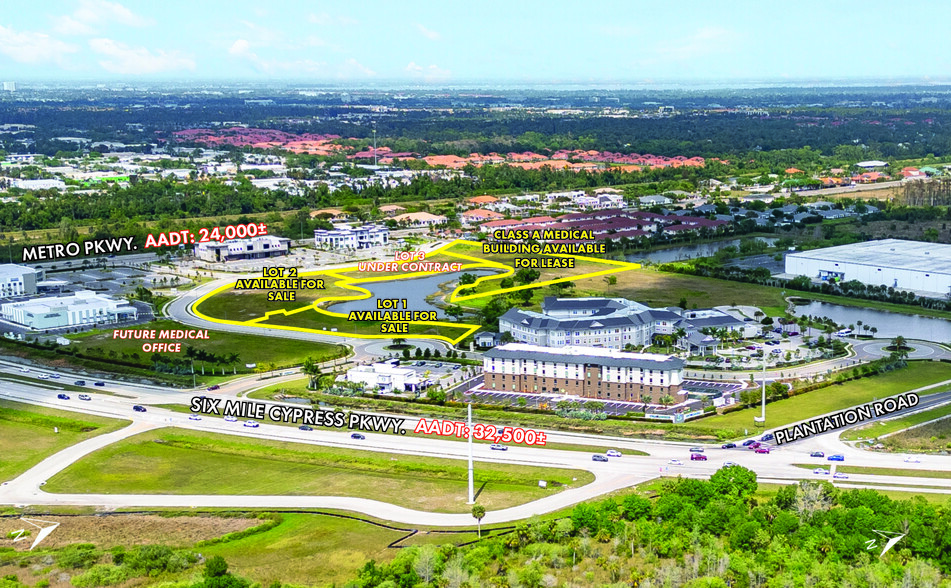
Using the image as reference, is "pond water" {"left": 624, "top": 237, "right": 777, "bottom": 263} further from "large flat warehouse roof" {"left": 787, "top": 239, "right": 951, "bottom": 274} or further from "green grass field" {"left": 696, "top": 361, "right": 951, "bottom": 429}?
"green grass field" {"left": 696, "top": 361, "right": 951, "bottom": 429}

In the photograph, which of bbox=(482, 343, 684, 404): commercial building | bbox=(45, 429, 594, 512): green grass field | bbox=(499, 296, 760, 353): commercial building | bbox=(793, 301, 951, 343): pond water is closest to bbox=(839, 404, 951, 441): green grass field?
bbox=(482, 343, 684, 404): commercial building

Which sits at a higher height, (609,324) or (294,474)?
(609,324)

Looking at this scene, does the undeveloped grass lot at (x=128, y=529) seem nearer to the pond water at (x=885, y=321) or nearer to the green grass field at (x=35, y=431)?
the green grass field at (x=35, y=431)

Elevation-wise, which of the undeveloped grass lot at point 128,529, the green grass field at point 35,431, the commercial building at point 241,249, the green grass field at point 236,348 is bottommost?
the green grass field at point 35,431

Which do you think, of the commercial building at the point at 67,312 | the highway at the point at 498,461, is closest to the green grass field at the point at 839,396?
the highway at the point at 498,461

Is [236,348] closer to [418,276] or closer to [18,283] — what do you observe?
[18,283]

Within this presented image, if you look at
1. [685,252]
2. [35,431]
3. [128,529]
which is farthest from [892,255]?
[128,529]

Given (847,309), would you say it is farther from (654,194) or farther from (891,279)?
(654,194)
